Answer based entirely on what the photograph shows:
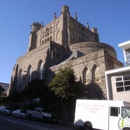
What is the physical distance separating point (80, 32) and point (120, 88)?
112 ft

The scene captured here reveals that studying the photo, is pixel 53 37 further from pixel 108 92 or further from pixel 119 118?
Result: pixel 119 118

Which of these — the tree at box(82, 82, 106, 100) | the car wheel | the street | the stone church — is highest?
the stone church

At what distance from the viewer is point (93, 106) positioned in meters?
13.0

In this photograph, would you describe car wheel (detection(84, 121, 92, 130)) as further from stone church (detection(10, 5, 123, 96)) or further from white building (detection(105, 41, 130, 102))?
stone church (detection(10, 5, 123, 96))

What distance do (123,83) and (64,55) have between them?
1971 cm

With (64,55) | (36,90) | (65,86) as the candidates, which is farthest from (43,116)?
(64,55)

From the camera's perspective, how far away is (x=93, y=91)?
22.5 meters

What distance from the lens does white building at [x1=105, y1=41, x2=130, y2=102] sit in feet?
62.1

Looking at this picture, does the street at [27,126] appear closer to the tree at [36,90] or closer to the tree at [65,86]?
the tree at [65,86]

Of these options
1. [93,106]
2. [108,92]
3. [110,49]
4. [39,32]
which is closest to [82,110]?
[93,106]

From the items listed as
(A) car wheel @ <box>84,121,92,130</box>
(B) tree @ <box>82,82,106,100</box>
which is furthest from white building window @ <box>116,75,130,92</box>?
(A) car wheel @ <box>84,121,92,130</box>

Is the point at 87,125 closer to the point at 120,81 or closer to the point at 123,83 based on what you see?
the point at 123,83

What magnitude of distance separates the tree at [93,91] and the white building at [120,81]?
1.55 metres

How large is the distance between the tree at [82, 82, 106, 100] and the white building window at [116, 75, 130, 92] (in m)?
2.48
